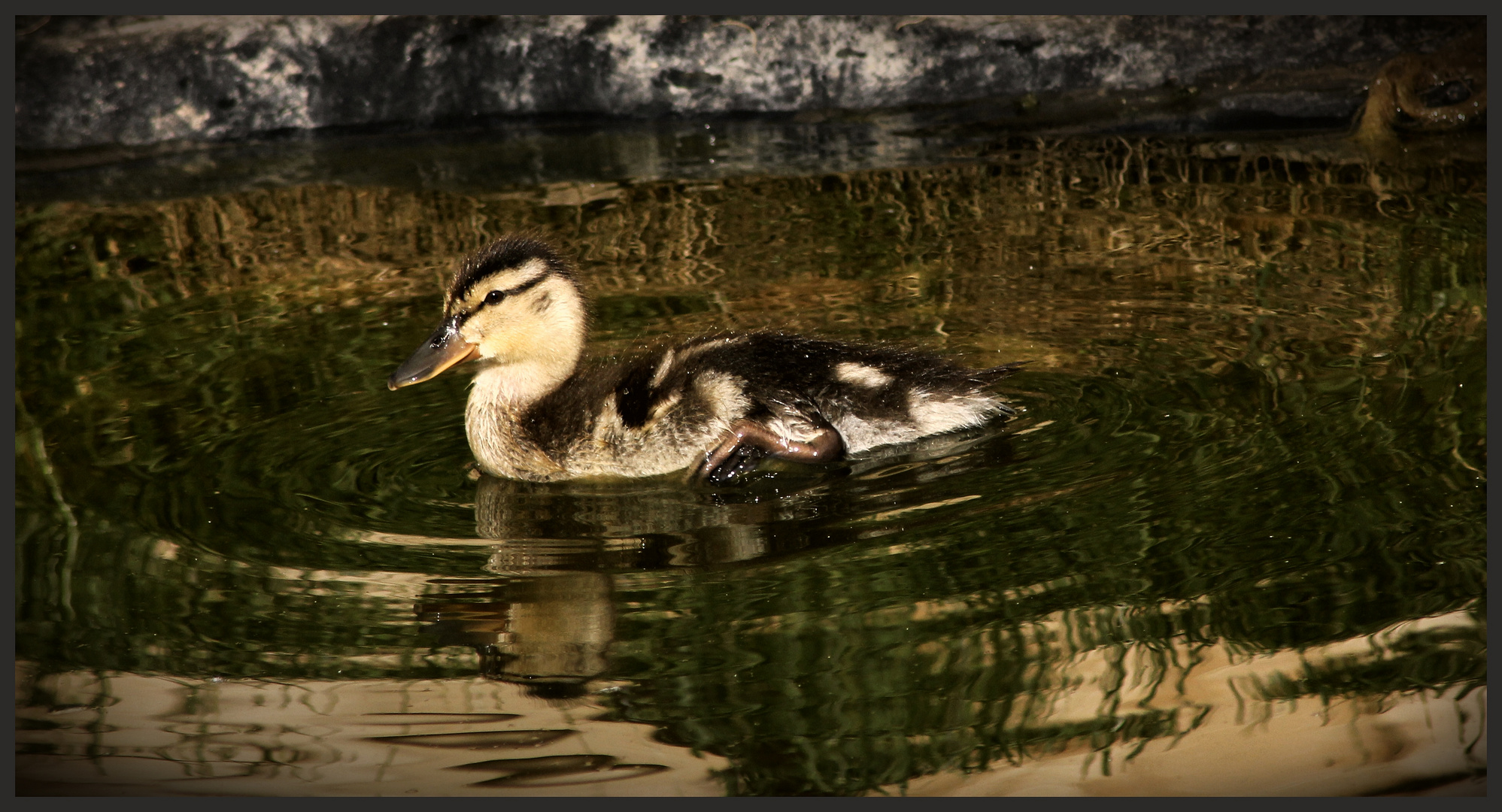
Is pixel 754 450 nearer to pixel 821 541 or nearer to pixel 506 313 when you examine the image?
pixel 821 541

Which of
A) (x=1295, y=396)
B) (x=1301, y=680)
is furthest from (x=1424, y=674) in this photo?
(x=1295, y=396)

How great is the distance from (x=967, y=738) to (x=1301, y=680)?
2.13ft

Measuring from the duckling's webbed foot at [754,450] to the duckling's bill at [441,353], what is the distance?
0.76 metres

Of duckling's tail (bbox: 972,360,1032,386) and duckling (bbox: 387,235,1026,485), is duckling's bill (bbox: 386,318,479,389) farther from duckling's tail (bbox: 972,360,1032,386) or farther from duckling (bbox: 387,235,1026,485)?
duckling's tail (bbox: 972,360,1032,386)

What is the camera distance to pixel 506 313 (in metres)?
4.18

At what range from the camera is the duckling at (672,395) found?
402 centimetres

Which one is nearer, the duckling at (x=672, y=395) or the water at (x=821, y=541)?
the water at (x=821, y=541)

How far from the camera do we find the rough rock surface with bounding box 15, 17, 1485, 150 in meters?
7.77

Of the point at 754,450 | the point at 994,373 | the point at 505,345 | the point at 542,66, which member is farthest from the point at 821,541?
the point at 542,66

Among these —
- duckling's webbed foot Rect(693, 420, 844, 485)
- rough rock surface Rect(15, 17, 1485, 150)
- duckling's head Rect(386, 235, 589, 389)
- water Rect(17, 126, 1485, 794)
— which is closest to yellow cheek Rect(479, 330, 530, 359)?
duckling's head Rect(386, 235, 589, 389)

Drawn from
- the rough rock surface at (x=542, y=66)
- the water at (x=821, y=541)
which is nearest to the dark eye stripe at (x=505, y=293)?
the water at (x=821, y=541)

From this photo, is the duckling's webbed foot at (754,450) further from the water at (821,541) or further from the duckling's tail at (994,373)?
the duckling's tail at (994,373)

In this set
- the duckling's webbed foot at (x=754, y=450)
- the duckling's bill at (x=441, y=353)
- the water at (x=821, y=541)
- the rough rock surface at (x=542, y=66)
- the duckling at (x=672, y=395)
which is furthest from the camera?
the rough rock surface at (x=542, y=66)

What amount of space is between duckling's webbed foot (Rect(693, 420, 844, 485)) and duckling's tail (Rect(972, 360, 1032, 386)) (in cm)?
47
